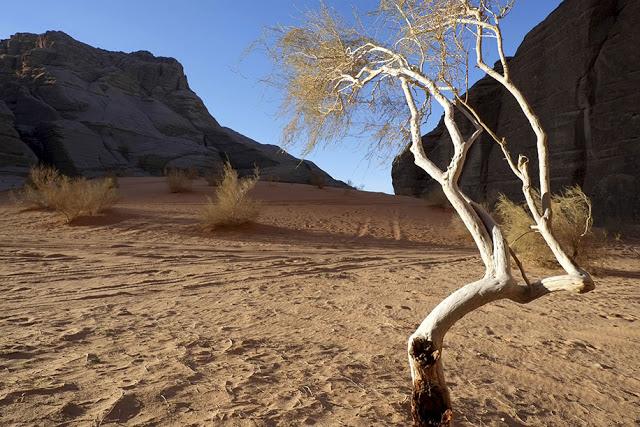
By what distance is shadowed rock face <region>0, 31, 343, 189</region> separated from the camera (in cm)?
3183

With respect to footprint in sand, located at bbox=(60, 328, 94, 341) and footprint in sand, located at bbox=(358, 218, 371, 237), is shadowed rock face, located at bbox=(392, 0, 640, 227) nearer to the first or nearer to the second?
footprint in sand, located at bbox=(358, 218, 371, 237)

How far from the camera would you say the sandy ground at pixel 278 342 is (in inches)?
95.4

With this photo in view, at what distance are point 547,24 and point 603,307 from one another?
16.9 m

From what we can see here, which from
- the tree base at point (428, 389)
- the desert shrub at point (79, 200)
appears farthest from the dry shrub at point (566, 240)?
the desert shrub at point (79, 200)

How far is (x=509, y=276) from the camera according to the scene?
2.30m

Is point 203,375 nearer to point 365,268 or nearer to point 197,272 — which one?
point 197,272

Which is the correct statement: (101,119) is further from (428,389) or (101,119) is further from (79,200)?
(428,389)

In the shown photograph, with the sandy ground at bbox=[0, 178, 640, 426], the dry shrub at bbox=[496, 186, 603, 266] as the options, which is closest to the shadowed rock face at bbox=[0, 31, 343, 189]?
the dry shrub at bbox=[496, 186, 603, 266]

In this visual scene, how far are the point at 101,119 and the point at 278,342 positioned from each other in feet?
130

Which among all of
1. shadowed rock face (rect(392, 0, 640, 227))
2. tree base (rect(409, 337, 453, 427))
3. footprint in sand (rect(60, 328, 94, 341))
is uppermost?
shadowed rock face (rect(392, 0, 640, 227))

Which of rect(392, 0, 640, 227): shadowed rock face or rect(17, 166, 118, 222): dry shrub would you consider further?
rect(392, 0, 640, 227): shadowed rock face

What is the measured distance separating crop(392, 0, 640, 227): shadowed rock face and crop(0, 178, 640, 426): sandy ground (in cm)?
743

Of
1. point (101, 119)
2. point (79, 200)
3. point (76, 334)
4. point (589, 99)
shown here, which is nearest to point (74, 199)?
point (79, 200)

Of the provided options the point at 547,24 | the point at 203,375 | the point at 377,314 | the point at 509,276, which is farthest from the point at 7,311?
the point at 547,24
